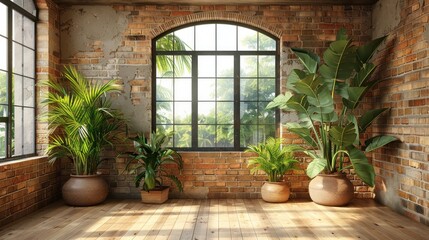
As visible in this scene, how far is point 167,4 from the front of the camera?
17.9ft

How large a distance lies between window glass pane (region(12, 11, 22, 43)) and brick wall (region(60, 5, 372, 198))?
0.77m

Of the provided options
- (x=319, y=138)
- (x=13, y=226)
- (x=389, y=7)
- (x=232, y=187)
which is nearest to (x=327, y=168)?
(x=319, y=138)

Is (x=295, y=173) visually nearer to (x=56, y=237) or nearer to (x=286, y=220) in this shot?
(x=286, y=220)

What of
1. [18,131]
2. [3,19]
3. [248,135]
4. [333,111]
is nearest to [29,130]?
[18,131]

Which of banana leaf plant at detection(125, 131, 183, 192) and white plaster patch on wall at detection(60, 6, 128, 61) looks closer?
banana leaf plant at detection(125, 131, 183, 192)

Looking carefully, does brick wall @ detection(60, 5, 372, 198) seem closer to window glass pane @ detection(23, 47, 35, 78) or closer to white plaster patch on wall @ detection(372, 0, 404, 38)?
white plaster patch on wall @ detection(372, 0, 404, 38)

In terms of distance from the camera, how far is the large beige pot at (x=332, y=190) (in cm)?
479

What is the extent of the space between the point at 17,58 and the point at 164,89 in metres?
2.00

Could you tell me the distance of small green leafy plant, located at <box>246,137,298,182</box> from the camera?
5047 mm

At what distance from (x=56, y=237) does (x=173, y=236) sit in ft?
3.64

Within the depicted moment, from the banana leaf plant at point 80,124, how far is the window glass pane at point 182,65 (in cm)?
97

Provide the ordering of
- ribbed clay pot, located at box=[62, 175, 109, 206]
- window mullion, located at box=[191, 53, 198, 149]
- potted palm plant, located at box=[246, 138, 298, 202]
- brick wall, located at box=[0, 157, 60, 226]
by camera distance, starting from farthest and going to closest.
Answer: window mullion, located at box=[191, 53, 198, 149] < potted palm plant, located at box=[246, 138, 298, 202] < ribbed clay pot, located at box=[62, 175, 109, 206] < brick wall, located at box=[0, 157, 60, 226]

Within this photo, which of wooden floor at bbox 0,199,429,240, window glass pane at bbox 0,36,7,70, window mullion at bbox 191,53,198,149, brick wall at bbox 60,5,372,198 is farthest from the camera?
window mullion at bbox 191,53,198,149

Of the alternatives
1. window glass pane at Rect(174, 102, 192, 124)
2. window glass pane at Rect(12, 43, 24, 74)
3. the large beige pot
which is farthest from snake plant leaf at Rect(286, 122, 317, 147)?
window glass pane at Rect(12, 43, 24, 74)
